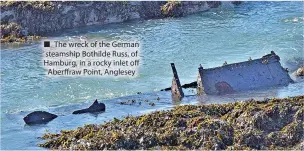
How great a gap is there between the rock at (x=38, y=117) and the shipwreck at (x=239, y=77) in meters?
4.01

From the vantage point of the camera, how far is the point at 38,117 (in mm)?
17875

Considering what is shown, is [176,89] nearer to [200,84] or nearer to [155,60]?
[200,84]

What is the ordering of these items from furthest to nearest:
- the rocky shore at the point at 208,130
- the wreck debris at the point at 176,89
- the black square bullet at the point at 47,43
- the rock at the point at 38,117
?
the black square bullet at the point at 47,43, the wreck debris at the point at 176,89, the rock at the point at 38,117, the rocky shore at the point at 208,130

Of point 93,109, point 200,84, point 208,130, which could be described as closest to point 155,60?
point 200,84

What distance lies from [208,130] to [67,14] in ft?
64.7

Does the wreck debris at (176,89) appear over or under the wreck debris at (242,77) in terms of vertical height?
under

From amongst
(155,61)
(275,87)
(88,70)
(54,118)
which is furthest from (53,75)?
(275,87)

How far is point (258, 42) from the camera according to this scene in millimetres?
26703

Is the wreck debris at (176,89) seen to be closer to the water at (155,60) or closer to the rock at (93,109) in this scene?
the water at (155,60)

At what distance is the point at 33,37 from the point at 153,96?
39.4 ft

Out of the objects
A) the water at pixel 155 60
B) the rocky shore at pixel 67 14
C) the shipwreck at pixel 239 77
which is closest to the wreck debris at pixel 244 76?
the shipwreck at pixel 239 77

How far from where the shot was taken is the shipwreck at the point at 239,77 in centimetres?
1942

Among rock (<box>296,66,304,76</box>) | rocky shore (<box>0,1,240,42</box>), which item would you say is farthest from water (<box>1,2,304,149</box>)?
rock (<box>296,66,304,76</box>)

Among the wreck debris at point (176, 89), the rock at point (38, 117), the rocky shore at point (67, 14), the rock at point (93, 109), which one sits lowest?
the rock at point (38, 117)
